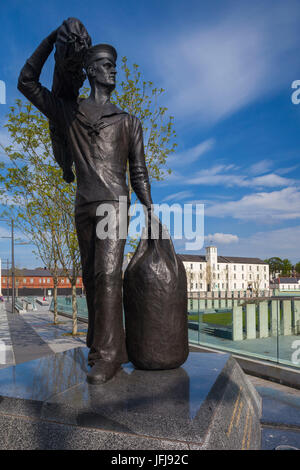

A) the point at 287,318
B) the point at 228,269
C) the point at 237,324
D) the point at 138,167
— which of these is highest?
the point at 138,167

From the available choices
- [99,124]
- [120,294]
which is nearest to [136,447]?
[120,294]

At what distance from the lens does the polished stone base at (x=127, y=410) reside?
7.03 feet

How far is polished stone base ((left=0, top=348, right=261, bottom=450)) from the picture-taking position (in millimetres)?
2143

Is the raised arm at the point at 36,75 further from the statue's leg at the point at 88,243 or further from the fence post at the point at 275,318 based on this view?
the fence post at the point at 275,318

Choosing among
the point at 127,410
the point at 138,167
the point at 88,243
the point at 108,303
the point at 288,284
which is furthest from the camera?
the point at 288,284

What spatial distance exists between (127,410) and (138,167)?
7.11ft

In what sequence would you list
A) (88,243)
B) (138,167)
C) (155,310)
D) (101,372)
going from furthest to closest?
(138,167)
(88,243)
(155,310)
(101,372)

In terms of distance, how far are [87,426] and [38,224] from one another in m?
12.4

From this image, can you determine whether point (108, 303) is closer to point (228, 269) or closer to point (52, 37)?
point (52, 37)

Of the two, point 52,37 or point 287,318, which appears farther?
point 287,318

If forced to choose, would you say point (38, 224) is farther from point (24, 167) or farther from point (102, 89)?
point (102, 89)

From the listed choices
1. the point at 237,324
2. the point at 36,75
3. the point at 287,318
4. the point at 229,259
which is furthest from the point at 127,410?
the point at 229,259

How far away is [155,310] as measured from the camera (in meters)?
3.35

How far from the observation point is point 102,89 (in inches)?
143
